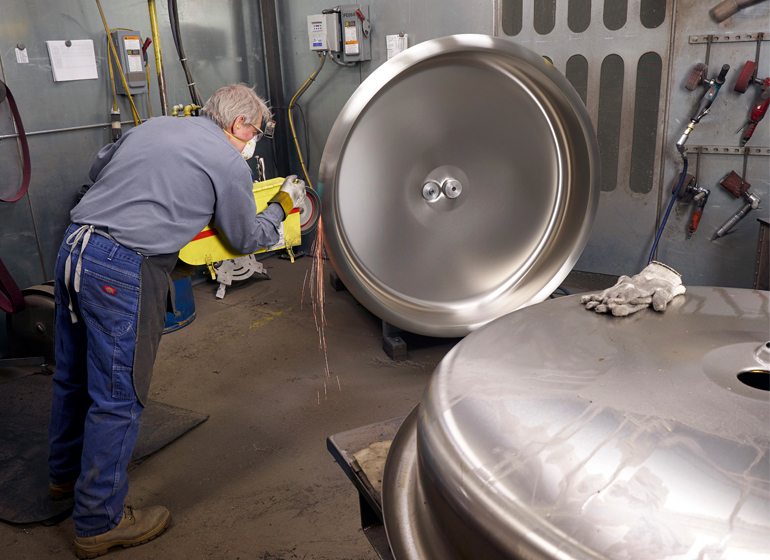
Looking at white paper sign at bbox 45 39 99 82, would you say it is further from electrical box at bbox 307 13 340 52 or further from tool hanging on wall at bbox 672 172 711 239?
tool hanging on wall at bbox 672 172 711 239

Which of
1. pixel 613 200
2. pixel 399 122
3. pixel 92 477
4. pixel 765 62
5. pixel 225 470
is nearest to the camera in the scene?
pixel 92 477

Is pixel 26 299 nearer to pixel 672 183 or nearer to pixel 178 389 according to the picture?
pixel 178 389

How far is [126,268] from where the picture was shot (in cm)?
153

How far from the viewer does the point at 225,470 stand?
6.48ft

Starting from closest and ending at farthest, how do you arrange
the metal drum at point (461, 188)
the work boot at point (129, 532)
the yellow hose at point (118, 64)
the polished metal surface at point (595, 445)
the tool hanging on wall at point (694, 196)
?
the polished metal surface at point (595, 445) → the work boot at point (129, 532) → the metal drum at point (461, 188) → the tool hanging on wall at point (694, 196) → the yellow hose at point (118, 64)

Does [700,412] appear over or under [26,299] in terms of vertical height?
over

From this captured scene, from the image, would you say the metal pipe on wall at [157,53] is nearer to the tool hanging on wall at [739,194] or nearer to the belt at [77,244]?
the belt at [77,244]

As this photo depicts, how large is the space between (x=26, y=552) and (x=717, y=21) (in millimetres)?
2718

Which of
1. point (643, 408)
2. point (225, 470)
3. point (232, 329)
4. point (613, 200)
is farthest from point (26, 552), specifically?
point (613, 200)

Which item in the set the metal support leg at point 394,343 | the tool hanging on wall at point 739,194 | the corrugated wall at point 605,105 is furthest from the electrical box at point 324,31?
the tool hanging on wall at point 739,194

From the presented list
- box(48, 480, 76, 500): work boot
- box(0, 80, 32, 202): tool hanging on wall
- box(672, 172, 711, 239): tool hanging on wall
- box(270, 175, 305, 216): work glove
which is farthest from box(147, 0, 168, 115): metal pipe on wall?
box(672, 172, 711, 239): tool hanging on wall

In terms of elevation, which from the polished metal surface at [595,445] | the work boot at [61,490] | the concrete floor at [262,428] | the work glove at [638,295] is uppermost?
the work glove at [638,295]

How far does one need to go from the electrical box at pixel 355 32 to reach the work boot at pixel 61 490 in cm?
233

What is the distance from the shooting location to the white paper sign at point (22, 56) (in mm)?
2660
